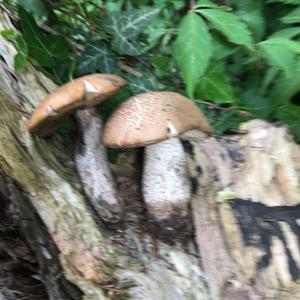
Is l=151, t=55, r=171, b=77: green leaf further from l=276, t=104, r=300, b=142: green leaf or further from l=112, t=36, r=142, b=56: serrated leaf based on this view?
l=276, t=104, r=300, b=142: green leaf

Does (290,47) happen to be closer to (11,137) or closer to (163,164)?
(163,164)

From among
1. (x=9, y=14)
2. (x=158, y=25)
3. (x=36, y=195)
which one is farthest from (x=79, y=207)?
(x=158, y=25)

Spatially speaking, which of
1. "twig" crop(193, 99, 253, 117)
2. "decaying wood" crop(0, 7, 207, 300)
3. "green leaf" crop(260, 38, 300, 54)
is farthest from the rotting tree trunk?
"green leaf" crop(260, 38, 300, 54)

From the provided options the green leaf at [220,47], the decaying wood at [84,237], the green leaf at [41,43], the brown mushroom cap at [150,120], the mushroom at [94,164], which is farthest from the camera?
the green leaf at [220,47]

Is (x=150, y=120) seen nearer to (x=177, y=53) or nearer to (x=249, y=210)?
(x=177, y=53)

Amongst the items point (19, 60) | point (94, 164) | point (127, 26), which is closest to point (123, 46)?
point (127, 26)

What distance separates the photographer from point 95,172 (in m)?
1.64

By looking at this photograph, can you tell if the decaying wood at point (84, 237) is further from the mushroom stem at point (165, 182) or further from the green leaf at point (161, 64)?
the green leaf at point (161, 64)

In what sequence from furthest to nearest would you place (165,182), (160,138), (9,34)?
(9,34) < (165,182) < (160,138)

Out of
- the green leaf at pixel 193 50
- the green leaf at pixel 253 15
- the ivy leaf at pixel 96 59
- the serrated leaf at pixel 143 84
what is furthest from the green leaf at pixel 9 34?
the green leaf at pixel 253 15

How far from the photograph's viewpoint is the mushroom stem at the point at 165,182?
164 cm

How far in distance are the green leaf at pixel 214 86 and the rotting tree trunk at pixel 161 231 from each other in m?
0.16

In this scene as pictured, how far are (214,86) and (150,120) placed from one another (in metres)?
0.53

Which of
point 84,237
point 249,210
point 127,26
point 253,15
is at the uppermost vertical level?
point 127,26
